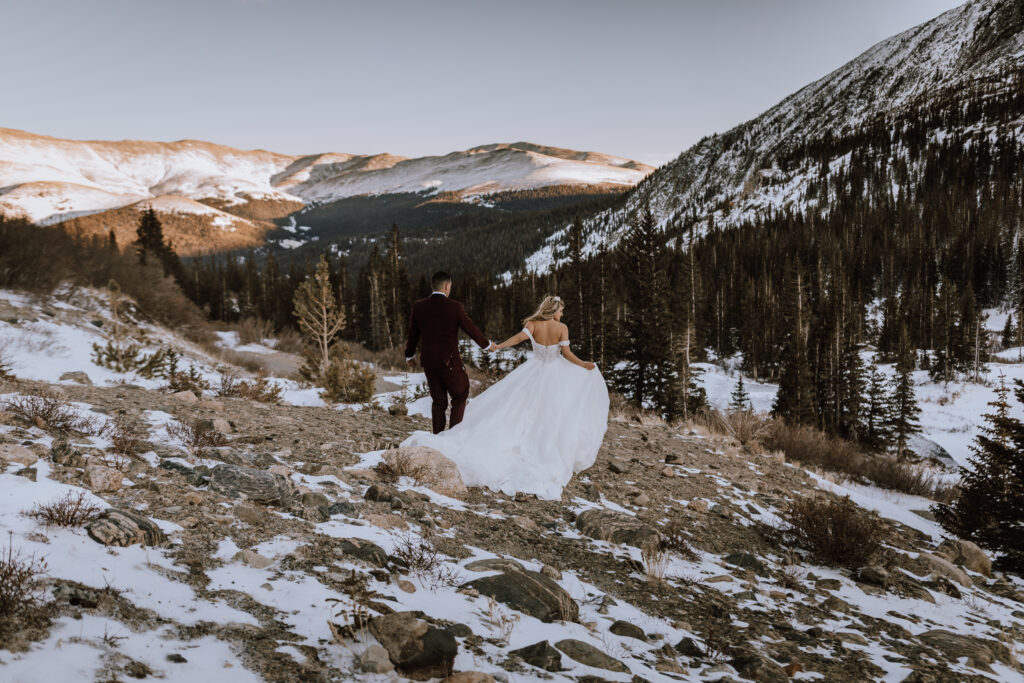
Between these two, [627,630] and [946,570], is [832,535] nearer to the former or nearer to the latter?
[946,570]

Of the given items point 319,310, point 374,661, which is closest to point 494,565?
point 374,661

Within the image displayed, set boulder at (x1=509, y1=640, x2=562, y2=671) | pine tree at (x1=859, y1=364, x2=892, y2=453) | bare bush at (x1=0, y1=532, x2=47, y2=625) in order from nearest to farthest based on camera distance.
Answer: bare bush at (x1=0, y1=532, x2=47, y2=625)
boulder at (x1=509, y1=640, x2=562, y2=671)
pine tree at (x1=859, y1=364, x2=892, y2=453)

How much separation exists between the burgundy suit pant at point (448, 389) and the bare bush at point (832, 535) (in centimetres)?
442

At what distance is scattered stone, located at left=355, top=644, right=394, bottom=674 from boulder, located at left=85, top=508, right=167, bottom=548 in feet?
5.45

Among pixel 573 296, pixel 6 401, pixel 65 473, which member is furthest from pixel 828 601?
pixel 573 296

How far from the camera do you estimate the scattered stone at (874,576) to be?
5168mm

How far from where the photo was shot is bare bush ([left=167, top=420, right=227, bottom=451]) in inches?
211

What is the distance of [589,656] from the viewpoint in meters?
2.86

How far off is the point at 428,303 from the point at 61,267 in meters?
28.4

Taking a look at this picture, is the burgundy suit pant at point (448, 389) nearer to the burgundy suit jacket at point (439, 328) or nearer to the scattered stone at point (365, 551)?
the burgundy suit jacket at point (439, 328)

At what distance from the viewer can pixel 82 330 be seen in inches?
732

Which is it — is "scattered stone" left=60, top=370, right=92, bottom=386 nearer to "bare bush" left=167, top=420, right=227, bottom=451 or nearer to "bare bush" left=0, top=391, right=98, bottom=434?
"bare bush" left=0, top=391, right=98, bottom=434

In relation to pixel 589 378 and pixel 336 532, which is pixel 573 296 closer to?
pixel 589 378

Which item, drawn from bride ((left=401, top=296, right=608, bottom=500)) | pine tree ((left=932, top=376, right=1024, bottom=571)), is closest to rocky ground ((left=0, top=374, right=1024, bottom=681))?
bride ((left=401, top=296, right=608, bottom=500))
